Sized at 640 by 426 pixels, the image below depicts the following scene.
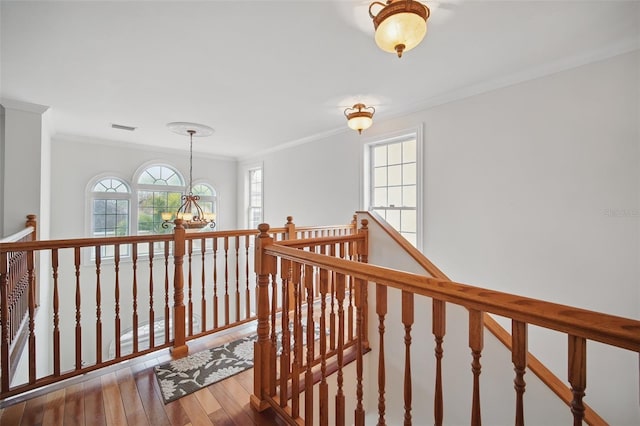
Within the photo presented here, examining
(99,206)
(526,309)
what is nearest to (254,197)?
(99,206)

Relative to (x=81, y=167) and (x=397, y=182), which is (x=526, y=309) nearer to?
(x=397, y=182)

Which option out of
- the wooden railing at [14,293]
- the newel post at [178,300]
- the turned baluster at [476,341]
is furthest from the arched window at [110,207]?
the turned baluster at [476,341]

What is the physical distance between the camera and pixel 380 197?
4055 millimetres

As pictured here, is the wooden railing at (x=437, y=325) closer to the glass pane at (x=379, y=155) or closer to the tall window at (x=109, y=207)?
the glass pane at (x=379, y=155)

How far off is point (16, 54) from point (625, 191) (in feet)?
17.0

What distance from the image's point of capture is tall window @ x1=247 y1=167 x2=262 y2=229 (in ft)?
21.4

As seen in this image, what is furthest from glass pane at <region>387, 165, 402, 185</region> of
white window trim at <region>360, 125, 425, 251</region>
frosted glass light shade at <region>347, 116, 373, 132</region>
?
frosted glass light shade at <region>347, 116, 373, 132</region>

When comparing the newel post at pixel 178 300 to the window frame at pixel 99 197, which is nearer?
the newel post at pixel 178 300

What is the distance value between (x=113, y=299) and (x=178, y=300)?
162 inches

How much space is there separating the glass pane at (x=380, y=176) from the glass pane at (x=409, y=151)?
1.16ft

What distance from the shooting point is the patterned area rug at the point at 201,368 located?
6.09 feet

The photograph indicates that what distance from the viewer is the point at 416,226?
3.51m

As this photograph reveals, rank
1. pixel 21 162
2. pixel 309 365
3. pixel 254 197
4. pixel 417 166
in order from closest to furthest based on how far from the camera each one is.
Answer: pixel 309 365, pixel 21 162, pixel 417 166, pixel 254 197

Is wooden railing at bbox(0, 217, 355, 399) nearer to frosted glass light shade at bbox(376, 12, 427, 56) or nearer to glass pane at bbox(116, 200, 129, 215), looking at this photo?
glass pane at bbox(116, 200, 129, 215)
